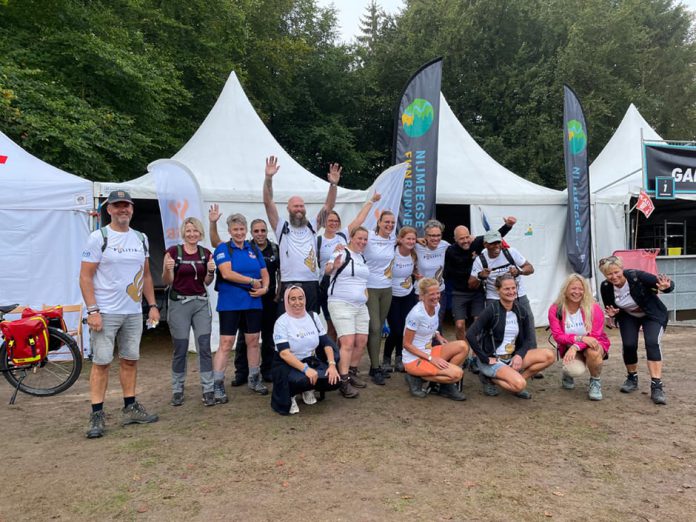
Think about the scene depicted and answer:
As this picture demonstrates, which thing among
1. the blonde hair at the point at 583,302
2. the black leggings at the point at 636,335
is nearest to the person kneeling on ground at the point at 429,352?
the blonde hair at the point at 583,302

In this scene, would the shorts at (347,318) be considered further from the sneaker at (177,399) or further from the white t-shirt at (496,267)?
the sneaker at (177,399)

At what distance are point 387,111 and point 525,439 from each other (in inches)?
785

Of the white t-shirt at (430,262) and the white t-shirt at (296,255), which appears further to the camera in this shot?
the white t-shirt at (430,262)

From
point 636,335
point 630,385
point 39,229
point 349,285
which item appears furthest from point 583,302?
point 39,229

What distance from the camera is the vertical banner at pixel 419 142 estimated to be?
7082 mm

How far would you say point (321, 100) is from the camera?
21.5m

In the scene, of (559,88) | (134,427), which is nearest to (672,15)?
(559,88)

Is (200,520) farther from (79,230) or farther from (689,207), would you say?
(689,207)

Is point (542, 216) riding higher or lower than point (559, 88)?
lower

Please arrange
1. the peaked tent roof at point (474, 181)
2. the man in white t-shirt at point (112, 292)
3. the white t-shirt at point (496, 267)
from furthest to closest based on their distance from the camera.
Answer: the peaked tent roof at point (474, 181), the white t-shirt at point (496, 267), the man in white t-shirt at point (112, 292)

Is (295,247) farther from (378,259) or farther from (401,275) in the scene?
(401,275)

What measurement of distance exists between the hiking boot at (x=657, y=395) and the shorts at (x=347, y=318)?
8.43ft

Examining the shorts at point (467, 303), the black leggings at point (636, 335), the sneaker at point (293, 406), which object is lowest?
the sneaker at point (293, 406)

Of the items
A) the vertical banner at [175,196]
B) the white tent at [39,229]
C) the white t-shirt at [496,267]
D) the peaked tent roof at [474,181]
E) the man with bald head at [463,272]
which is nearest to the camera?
the white t-shirt at [496,267]
